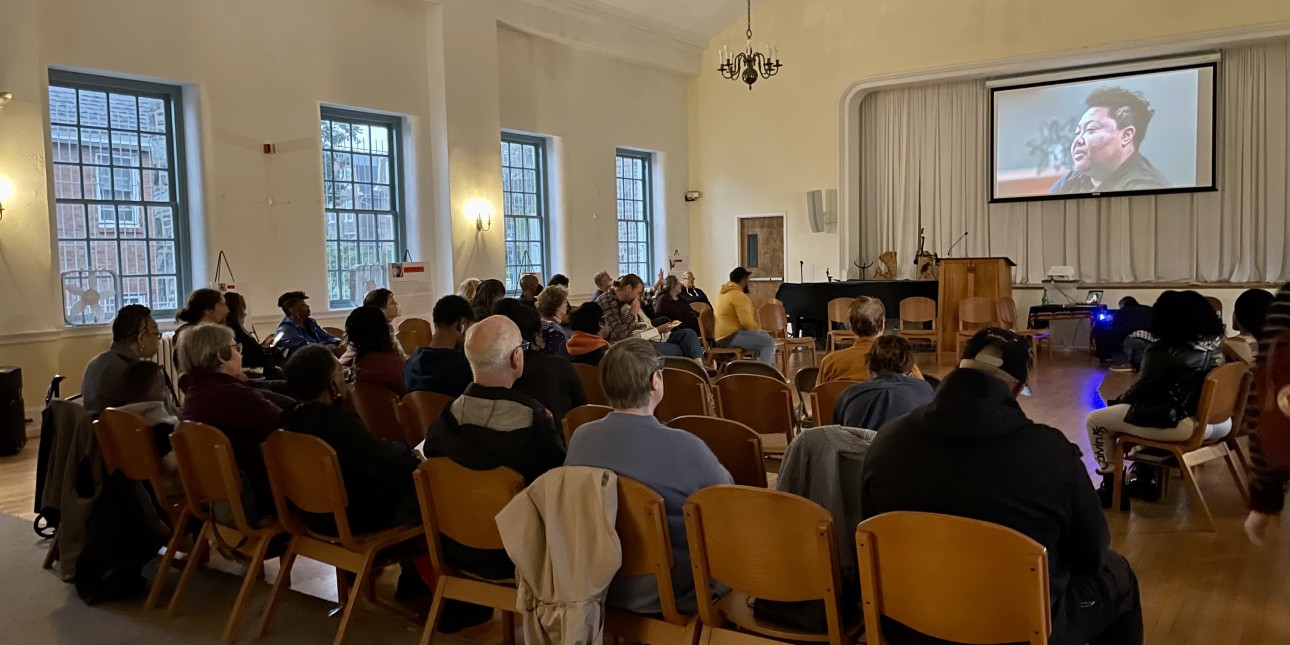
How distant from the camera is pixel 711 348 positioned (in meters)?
8.88

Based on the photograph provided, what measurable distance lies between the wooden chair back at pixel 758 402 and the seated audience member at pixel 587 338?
3.75 feet

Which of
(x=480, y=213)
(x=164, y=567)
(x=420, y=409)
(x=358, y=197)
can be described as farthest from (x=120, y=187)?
(x=164, y=567)

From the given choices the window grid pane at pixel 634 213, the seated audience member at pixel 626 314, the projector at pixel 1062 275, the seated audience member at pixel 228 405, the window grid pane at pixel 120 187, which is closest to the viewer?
the seated audience member at pixel 228 405

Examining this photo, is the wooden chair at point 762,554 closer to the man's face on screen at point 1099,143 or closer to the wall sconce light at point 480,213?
the wall sconce light at point 480,213

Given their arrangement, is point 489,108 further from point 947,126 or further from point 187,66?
point 947,126

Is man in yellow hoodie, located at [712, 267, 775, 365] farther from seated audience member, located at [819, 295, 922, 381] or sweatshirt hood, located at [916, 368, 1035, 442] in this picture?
sweatshirt hood, located at [916, 368, 1035, 442]

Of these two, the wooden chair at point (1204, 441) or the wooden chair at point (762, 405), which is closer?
the wooden chair at point (1204, 441)

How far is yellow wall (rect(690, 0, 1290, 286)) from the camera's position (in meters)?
11.4

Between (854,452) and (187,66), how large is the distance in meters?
8.03

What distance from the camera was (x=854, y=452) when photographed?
8.59 feet

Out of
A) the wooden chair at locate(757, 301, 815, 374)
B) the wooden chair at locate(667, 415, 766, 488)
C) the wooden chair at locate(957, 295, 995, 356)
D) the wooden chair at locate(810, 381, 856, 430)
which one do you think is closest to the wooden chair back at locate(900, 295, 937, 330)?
the wooden chair at locate(957, 295, 995, 356)

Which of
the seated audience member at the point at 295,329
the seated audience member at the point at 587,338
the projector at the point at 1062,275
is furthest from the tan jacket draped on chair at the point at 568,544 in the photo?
the projector at the point at 1062,275

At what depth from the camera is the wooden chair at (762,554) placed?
2186 mm

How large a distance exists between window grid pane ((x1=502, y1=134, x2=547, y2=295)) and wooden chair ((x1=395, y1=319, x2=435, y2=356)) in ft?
11.2
